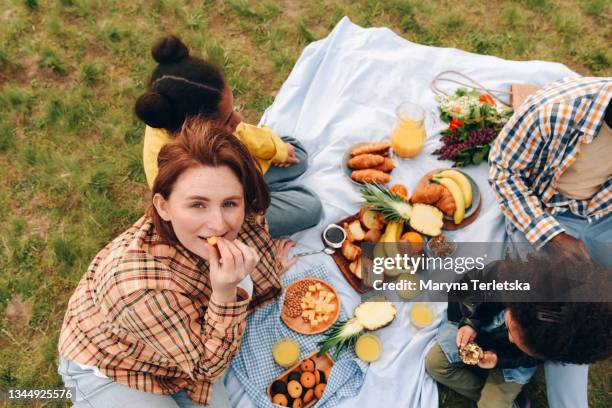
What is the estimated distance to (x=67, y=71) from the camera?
4711mm

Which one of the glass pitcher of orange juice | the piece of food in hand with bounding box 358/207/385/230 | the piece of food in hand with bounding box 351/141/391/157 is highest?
the glass pitcher of orange juice

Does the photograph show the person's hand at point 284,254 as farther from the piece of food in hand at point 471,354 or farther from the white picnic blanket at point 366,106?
the piece of food in hand at point 471,354

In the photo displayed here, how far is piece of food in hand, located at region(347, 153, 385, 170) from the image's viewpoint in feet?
12.3

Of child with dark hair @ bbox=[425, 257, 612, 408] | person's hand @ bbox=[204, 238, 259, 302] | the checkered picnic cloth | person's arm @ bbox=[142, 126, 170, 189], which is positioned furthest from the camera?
the checkered picnic cloth

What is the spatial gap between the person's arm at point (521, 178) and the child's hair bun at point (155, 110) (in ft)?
6.92

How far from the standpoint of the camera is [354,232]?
351cm

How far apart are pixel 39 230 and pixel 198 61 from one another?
217cm

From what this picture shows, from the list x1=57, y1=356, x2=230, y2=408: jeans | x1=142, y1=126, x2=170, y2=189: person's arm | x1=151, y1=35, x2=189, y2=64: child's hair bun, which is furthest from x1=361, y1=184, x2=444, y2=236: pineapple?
x1=57, y1=356, x2=230, y2=408: jeans

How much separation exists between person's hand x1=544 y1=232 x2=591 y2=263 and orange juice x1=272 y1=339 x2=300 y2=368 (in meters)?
1.80

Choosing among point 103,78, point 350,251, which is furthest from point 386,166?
point 103,78

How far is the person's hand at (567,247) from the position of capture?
301 cm

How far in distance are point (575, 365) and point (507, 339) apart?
1.89 feet

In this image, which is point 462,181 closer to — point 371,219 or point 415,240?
point 415,240

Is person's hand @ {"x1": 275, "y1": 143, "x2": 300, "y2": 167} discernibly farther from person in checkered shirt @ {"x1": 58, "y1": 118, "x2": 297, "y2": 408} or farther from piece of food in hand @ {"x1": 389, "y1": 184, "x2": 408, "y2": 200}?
person in checkered shirt @ {"x1": 58, "y1": 118, "x2": 297, "y2": 408}
